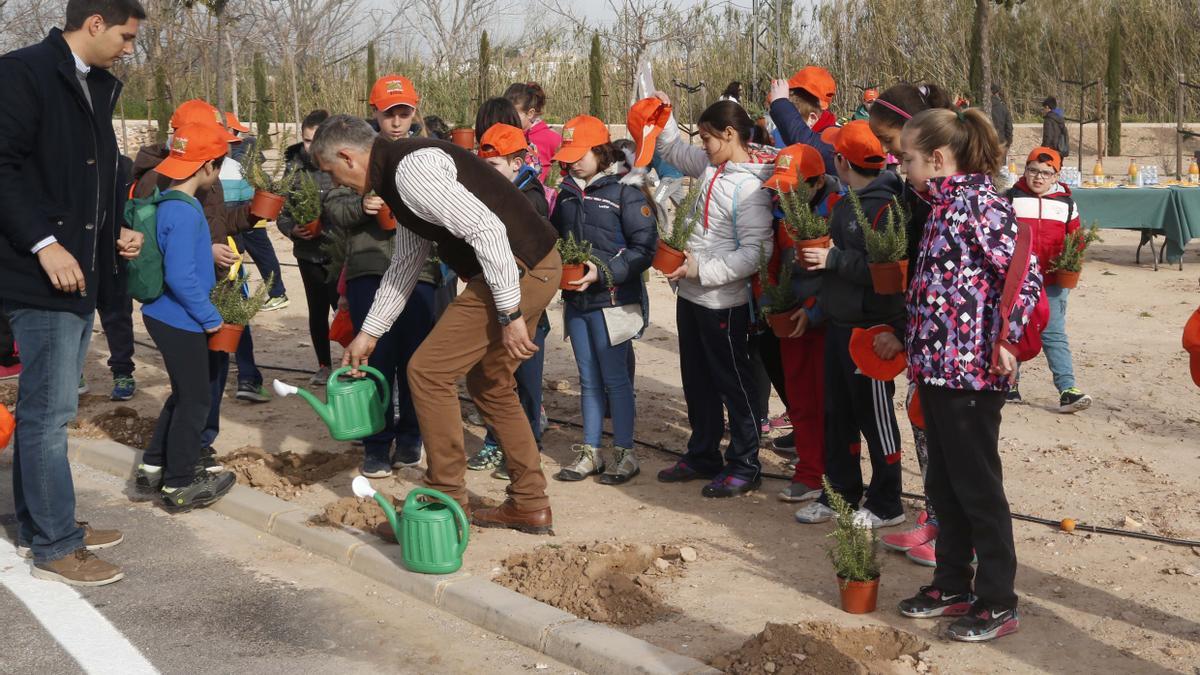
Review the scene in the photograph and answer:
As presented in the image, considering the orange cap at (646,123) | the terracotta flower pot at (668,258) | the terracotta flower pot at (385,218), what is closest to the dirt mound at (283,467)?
the terracotta flower pot at (385,218)

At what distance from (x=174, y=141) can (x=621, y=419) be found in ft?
9.18

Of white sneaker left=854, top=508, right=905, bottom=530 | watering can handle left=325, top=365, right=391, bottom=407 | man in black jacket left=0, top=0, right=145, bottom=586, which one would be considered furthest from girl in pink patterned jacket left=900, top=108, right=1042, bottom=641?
man in black jacket left=0, top=0, right=145, bottom=586

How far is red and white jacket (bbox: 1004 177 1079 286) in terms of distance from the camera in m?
8.59

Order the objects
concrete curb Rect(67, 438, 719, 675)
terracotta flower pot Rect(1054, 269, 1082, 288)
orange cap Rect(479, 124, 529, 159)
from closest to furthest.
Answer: concrete curb Rect(67, 438, 719, 675) → orange cap Rect(479, 124, 529, 159) → terracotta flower pot Rect(1054, 269, 1082, 288)

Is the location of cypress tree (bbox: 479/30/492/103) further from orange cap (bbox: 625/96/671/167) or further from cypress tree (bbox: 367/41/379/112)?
orange cap (bbox: 625/96/671/167)

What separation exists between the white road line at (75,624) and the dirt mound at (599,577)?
153 cm

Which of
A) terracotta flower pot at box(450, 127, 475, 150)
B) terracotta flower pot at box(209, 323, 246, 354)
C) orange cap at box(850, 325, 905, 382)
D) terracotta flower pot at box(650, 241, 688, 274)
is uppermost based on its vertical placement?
terracotta flower pot at box(450, 127, 475, 150)

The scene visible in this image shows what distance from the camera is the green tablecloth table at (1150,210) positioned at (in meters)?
14.7

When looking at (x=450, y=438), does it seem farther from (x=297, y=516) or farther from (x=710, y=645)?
(x=710, y=645)

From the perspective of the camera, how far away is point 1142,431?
8.03m

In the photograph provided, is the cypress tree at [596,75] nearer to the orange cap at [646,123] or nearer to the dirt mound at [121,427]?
the dirt mound at [121,427]

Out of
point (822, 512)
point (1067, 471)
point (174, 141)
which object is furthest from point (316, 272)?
point (1067, 471)

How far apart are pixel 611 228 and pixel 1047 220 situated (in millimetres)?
3346

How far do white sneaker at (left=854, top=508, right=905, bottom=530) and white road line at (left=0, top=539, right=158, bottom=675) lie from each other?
10.6 ft
